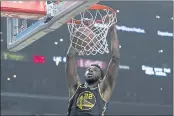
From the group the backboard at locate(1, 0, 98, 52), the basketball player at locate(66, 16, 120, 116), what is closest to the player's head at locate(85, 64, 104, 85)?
the basketball player at locate(66, 16, 120, 116)

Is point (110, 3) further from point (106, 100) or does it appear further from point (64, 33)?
point (106, 100)

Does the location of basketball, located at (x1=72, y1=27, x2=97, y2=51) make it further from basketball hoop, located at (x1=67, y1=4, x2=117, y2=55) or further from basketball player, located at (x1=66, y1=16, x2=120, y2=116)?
basketball player, located at (x1=66, y1=16, x2=120, y2=116)

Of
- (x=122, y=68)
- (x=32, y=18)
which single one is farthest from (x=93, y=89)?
(x=122, y=68)

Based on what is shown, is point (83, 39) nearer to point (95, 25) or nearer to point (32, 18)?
point (95, 25)

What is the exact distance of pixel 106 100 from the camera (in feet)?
11.0

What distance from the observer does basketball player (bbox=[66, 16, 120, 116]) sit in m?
3.28

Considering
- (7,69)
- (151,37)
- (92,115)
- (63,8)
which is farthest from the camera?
(151,37)

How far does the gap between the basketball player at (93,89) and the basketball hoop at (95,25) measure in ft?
1.04

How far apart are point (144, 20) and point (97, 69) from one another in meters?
9.66

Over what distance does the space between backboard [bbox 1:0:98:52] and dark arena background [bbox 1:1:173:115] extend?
21.6 ft

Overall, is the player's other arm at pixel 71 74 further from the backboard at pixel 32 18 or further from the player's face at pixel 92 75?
the backboard at pixel 32 18

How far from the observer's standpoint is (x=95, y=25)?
4.04 m

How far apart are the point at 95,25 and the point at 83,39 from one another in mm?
373

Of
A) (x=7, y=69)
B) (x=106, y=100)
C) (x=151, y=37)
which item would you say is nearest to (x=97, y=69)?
(x=106, y=100)
